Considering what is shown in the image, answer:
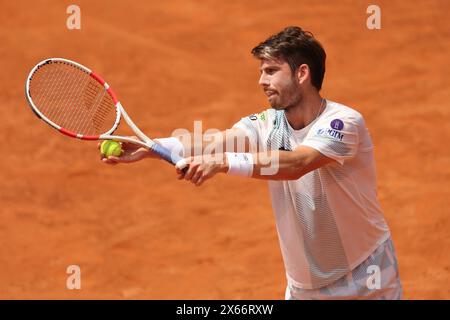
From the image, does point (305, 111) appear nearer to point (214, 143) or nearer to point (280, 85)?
point (280, 85)

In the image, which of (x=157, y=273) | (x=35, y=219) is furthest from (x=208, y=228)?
(x=35, y=219)

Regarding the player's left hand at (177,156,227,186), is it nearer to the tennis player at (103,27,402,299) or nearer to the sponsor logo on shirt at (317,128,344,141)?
the tennis player at (103,27,402,299)

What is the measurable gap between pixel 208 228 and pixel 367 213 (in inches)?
149

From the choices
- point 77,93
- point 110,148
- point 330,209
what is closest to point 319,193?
point 330,209

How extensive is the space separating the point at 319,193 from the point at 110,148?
48.2 inches

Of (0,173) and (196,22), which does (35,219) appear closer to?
(0,173)

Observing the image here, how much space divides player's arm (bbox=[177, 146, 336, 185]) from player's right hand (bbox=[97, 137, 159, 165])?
0.49 m

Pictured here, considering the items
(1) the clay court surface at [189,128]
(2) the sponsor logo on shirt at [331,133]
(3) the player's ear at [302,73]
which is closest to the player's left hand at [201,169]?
(2) the sponsor logo on shirt at [331,133]

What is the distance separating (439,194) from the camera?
947cm

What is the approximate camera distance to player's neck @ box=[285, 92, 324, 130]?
220 inches

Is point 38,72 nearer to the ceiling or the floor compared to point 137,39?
nearer to the floor

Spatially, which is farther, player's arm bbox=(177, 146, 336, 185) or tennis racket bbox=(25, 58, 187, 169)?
tennis racket bbox=(25, 58, 187, 169)

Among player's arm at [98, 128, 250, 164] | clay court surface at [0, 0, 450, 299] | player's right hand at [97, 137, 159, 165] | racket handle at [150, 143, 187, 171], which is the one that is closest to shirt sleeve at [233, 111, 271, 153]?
player's arm at [98, 128, 250, 164]

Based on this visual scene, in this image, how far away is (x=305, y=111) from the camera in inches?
220
